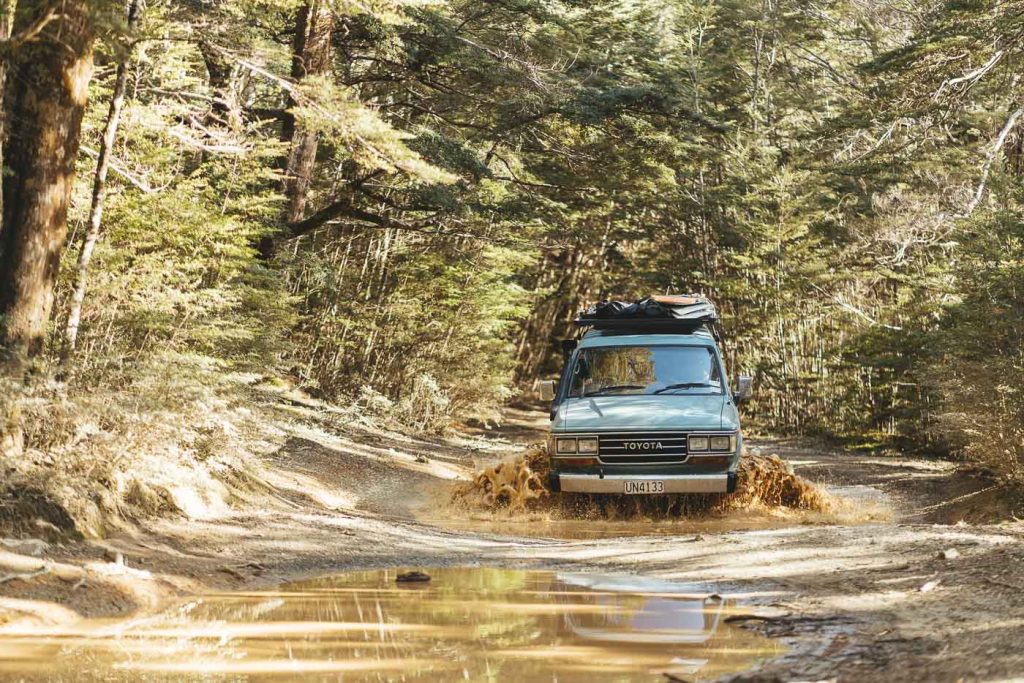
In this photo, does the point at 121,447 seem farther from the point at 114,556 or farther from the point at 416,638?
the point at 416,638

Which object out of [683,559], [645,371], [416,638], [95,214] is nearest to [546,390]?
[645,371]

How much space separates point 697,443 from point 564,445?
141 centimetres

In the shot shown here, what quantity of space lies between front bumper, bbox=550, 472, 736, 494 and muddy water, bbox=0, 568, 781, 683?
157 inches

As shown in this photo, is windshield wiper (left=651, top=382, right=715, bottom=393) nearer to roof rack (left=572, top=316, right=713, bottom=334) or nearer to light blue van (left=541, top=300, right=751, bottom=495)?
light blue van (left=541, top=300, right=751, bottom=495)

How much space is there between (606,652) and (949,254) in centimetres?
2123

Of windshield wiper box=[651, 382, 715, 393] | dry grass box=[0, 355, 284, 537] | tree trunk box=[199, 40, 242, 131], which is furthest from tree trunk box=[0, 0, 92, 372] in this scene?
windshield wiper box=[651, 382, 715, 393]

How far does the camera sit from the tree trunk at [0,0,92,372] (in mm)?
10711

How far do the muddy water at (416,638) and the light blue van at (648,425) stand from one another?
13.4ft

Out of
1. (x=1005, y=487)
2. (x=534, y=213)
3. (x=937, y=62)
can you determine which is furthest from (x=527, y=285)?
(x=1005, y=487)

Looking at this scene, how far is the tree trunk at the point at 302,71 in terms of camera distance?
66.7ft

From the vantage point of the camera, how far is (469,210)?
21.5 meters

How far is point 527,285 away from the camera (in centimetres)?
3959

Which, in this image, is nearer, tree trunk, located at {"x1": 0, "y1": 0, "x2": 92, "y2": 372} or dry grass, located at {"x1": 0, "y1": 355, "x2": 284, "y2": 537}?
dry grass, located at {"x1": 0, "y1": 355, "x2": 284, "y2": 537}

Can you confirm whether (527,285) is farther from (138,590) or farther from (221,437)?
(138,590)
